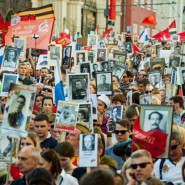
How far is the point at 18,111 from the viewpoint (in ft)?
33.4

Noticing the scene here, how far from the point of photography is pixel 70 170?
393 inches

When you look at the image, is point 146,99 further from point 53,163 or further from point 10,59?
point 53,163

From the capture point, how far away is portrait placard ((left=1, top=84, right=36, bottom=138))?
1008 centimetres

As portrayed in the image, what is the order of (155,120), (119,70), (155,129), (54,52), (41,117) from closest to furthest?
(155,129) < (155,120) < (41,117) < (119,70) < (54,52)

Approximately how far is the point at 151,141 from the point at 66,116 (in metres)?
2.00

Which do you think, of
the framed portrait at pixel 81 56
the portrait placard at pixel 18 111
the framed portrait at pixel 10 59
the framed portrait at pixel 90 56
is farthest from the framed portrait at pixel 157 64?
the portrait placard at pixel 18 111

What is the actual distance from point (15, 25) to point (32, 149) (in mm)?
15162

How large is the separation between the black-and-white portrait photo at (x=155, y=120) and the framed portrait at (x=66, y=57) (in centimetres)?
1173

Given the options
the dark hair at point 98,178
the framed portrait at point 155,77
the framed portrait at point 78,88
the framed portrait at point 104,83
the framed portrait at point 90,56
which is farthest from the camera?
the framed portrait at point 90,56

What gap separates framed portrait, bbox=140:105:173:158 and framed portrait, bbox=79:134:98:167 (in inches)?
24.8

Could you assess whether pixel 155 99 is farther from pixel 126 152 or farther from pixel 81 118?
pixel 126 152

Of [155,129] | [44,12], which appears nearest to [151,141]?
[155,129]

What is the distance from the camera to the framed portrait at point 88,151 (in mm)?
9633

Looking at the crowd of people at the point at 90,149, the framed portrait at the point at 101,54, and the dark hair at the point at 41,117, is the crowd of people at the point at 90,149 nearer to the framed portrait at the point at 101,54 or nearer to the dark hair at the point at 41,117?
the dark hair at the point at 41,117
